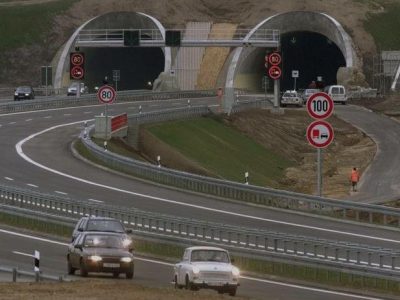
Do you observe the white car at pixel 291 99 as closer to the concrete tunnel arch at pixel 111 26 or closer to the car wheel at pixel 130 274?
the concrete tunnel arch at pixel 111 26

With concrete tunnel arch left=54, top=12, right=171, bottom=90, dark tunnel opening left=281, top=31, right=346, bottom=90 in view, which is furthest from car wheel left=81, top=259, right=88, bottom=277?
dark tunnel opening left=281, top=31, right=346, bottom=90

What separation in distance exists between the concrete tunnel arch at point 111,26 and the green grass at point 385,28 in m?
19.5

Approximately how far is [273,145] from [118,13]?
158ft

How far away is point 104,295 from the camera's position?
22.6 metres

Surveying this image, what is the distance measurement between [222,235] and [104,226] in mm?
7670

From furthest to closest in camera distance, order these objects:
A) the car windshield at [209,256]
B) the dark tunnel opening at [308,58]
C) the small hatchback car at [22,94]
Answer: the dark tunnel opening at [308,58] < the small hatchback car at [22,94] < the car windshield at [209,256]

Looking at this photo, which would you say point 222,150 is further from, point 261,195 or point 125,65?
point 125,65

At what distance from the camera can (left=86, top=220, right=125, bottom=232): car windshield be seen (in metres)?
31.0

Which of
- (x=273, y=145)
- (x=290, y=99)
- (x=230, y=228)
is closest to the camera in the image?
(x=230, y=228)

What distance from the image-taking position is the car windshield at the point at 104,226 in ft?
102

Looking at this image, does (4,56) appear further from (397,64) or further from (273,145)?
(273,145)

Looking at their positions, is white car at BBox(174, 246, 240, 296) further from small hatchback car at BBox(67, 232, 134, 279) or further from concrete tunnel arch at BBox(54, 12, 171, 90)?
concrete tunnel arch at BBox(54, 12, 171, 90)

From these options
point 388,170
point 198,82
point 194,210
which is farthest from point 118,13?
point 194,210

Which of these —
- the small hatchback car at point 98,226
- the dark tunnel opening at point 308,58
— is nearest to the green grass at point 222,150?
the small hatchback car at point 98,226
